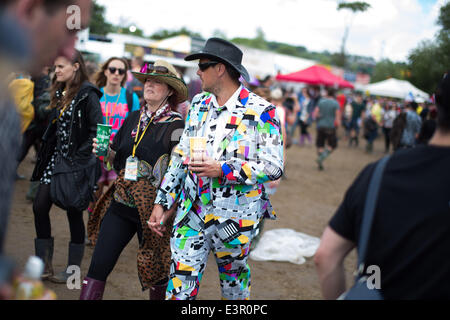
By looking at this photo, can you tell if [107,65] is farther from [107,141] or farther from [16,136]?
[16,136]

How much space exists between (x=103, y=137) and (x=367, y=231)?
7.90 ft

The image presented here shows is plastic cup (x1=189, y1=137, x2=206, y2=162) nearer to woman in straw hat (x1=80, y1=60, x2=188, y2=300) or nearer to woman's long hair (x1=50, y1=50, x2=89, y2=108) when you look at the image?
woman in straw hat (x1=80, y1=60, x2=188, y2=300)

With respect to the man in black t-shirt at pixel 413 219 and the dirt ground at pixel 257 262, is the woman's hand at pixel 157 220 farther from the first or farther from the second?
the man in black t-shirt at pixel 413 219

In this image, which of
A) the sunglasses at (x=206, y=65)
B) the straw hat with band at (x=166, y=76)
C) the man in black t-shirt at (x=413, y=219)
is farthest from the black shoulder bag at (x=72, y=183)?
the man in black t-shirt at (x=413, y=219)

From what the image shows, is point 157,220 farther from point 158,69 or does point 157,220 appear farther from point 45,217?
point 45,217

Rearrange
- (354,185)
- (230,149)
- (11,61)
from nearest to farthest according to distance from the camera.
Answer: (11,61) → (354,185) → (230,149)

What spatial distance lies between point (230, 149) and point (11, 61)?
201 cm

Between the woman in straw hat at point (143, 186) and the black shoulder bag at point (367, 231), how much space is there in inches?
76.3

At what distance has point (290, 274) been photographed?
17.9ft

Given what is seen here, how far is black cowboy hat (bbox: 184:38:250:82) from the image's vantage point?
312 cm

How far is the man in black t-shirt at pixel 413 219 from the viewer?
1.59m
